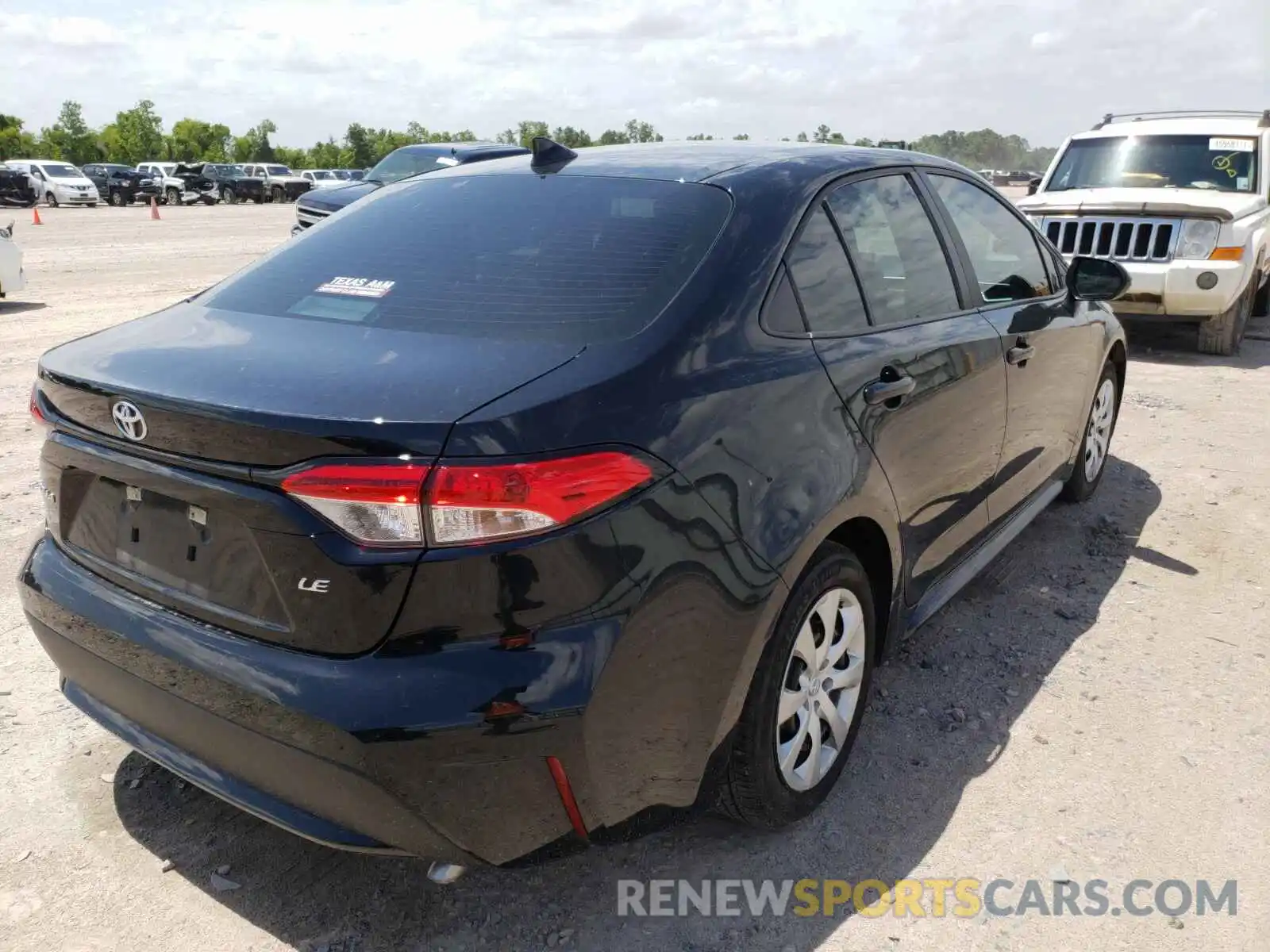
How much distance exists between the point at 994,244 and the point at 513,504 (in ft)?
9.17

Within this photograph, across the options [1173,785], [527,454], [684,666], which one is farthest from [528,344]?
[1173,785]

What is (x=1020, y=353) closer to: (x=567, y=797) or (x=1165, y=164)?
(x=567, y=797)

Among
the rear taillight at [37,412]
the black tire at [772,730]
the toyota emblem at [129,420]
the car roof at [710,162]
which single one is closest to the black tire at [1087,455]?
the car roof at [710,162]

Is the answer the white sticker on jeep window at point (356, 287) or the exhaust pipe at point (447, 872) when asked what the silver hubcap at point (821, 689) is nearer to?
the exhaust pipe at point (447, 872)

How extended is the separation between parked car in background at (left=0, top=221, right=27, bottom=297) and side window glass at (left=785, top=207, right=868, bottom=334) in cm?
1088

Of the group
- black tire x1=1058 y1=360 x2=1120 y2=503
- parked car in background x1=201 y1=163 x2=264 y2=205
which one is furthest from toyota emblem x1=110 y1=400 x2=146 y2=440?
parked car in background x1=201 y1=163 x2=264 y2=205

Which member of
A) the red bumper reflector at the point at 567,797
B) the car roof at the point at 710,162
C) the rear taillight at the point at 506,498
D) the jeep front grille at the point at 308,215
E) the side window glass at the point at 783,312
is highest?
the car roof at the point at 710,162

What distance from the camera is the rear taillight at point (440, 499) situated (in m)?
1.94

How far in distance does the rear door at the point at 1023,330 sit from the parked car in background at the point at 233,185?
46857 millimetres

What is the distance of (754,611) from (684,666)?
23 centimetres

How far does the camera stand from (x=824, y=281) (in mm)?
2838

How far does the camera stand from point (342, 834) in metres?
2.10

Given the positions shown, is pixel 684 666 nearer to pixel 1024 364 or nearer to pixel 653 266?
pixel 653 266

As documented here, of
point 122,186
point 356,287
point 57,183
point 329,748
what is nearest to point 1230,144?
point 356,287
